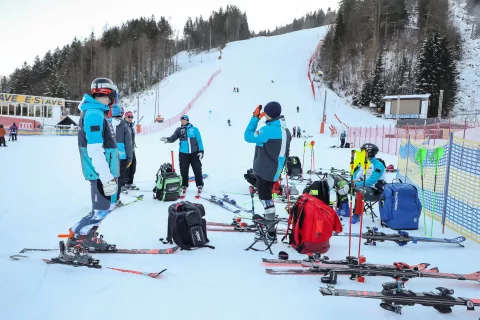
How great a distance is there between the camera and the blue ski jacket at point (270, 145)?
426cm

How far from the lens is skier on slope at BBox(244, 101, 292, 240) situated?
426cm

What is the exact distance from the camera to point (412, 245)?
4590 mm

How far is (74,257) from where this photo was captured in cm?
336

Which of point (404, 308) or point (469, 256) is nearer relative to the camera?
point (404, 308)

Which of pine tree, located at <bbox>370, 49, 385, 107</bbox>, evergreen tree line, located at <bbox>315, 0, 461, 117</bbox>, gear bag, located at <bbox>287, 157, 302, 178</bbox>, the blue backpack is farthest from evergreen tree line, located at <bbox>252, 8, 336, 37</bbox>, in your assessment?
the blue backpack

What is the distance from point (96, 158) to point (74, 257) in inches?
43.9

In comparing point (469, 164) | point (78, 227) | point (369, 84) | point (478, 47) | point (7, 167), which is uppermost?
point (478, 47)

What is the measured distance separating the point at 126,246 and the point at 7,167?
28.8 ft

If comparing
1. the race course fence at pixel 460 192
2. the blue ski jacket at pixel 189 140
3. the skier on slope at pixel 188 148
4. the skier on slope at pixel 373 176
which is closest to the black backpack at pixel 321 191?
the skier on slope at pixel 373 176

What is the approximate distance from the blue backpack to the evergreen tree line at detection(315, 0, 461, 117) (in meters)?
38.6

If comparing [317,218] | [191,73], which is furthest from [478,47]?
[317,218]

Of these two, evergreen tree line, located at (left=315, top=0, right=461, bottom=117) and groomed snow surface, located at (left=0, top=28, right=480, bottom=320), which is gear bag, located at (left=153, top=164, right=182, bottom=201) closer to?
groomed snow surface, located at (left=0, top=28, right=480, bottom=320)

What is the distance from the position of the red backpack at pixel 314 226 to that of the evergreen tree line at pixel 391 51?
40.9 m

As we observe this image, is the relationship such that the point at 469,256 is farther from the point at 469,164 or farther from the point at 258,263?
the point at 258,263
